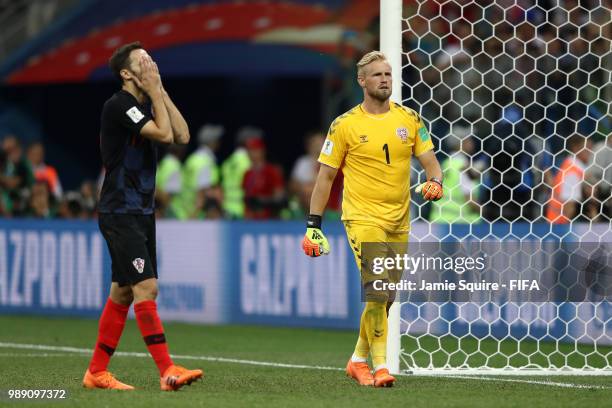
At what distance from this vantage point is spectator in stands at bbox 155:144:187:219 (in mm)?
17469

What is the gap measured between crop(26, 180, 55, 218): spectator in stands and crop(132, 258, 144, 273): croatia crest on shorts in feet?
26.6

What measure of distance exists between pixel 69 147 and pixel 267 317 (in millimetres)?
11076

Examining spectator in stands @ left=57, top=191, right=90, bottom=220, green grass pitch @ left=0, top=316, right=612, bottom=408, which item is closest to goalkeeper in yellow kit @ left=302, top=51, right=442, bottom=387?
green grass pitch @ left=0, top=316, right=612, bottom=408

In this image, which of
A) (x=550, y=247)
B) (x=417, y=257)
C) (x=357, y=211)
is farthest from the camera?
(x=550, y=247)

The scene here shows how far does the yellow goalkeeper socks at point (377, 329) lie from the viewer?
26.9ft

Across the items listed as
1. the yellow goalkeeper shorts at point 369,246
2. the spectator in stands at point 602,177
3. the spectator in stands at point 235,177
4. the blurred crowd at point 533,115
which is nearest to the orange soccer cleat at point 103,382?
the yellow goalkeeper shorts at point 369,246

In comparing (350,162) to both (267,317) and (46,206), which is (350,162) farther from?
(46,206)

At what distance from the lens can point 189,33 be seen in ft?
69.3

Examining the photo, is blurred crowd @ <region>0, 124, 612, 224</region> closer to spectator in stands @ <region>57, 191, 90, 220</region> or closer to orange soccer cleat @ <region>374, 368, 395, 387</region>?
spectator in stands @ <region>57, 191, 90, 220</region>

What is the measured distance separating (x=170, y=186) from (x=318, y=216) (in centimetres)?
969

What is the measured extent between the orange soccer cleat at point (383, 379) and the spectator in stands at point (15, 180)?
8678mm

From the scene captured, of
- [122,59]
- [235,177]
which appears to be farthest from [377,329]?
[235,177]

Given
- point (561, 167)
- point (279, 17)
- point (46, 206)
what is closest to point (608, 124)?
point (561, 167)

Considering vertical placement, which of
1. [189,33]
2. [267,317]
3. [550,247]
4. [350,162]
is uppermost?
[189,33]
